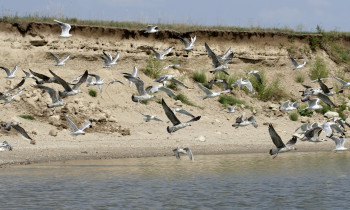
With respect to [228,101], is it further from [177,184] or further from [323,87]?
[177,184]

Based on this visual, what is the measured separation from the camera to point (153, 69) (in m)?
31.8

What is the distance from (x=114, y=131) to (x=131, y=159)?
285cm

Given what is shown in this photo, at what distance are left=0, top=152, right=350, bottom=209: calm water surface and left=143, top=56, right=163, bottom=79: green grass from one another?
31.1 ft

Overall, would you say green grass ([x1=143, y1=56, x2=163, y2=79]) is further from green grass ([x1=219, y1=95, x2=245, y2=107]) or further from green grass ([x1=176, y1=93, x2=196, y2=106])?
green grass ([x1=219, y1=95, x2=245, y2=107])

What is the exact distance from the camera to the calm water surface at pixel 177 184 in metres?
15.9

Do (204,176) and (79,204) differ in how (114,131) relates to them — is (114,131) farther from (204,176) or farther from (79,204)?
(79,204)

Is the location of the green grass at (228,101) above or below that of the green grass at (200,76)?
below

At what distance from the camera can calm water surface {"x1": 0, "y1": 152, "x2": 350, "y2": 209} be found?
52.3 feet

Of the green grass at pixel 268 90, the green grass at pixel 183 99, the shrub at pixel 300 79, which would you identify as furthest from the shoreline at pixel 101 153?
the shrub at pixel 300 79

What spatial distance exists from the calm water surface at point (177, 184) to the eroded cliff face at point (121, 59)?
4655 millimetres

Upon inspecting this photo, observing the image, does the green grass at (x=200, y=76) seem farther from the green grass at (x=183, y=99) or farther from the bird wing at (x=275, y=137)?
the bird wing at (x=275, y=137)

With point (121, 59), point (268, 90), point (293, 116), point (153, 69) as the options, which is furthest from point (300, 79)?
point (121, 59)

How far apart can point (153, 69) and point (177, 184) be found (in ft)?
46.4

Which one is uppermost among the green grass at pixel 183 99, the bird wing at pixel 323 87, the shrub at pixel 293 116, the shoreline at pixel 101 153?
the green grass at pixel 183 99
